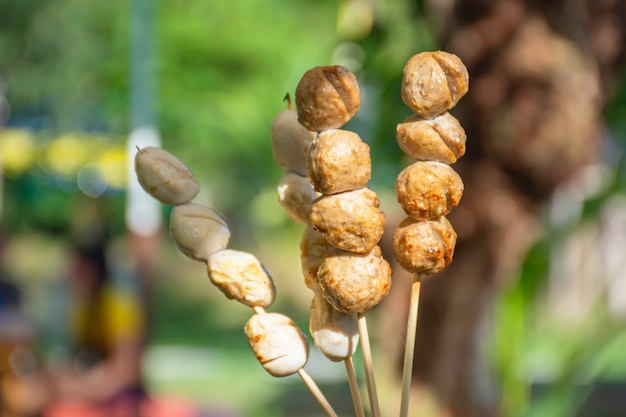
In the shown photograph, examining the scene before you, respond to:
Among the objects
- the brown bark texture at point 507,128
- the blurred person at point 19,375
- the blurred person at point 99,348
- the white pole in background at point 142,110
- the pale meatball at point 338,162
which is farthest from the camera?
the white pole in background at point 142,110

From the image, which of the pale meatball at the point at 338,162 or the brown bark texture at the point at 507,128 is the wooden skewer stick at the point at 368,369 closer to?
the pale meatball at the point at 338,162

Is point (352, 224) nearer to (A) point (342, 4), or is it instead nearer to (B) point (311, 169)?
(B) point (311, 169)

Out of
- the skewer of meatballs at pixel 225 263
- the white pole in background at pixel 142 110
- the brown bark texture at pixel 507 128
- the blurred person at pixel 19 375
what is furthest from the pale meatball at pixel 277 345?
the white pole in background at pixel 142 110

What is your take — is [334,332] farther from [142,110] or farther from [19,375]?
[142,110]

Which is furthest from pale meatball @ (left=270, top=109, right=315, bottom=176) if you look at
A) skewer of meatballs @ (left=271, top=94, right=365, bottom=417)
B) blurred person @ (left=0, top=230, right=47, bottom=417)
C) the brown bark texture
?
blurred person @ (left=0, top=230, right=47, bottom=417)

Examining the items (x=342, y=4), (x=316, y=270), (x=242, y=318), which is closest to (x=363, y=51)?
(x=342, y=4)

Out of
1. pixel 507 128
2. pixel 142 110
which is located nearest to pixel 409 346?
pixel 507 128

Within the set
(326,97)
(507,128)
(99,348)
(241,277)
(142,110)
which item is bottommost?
(99,348)

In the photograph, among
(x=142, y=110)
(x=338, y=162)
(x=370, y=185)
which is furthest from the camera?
(x=142, y=110)
